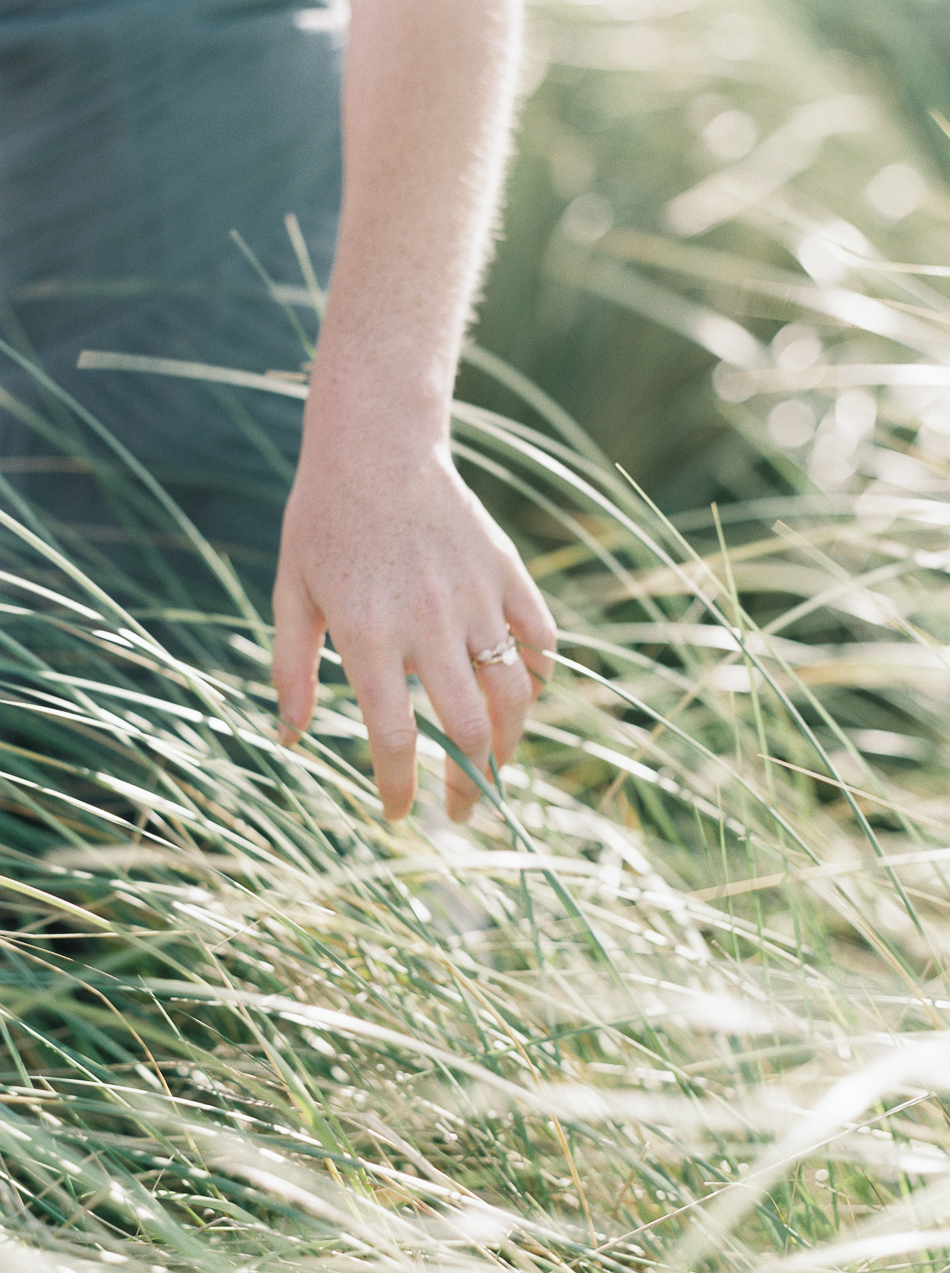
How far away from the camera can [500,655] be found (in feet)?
1.75

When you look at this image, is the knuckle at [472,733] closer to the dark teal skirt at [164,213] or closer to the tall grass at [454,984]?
the tall grass at [454,984]

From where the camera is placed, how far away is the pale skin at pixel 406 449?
20.1 inches

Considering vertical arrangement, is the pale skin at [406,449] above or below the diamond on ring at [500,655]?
above

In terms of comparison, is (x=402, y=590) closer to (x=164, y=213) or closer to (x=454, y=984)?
(x=454, y=984)

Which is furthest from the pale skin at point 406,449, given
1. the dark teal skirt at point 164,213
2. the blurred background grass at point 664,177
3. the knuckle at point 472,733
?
the blurred background grass at point 664,177

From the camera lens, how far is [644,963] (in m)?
0.69

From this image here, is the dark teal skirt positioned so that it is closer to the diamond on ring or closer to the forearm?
the forearm

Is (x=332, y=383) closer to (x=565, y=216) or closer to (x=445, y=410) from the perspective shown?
(x=445, y=410)

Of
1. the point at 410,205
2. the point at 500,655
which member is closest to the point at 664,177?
the point at 410,205

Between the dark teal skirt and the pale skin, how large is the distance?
0.28 meters

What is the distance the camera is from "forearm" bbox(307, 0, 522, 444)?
1.76ft

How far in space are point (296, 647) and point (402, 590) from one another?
0.08 metres

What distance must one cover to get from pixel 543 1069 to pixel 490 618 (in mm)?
247

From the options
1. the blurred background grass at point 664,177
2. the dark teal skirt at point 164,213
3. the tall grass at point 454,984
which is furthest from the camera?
the blurred background grass at point 664,177
